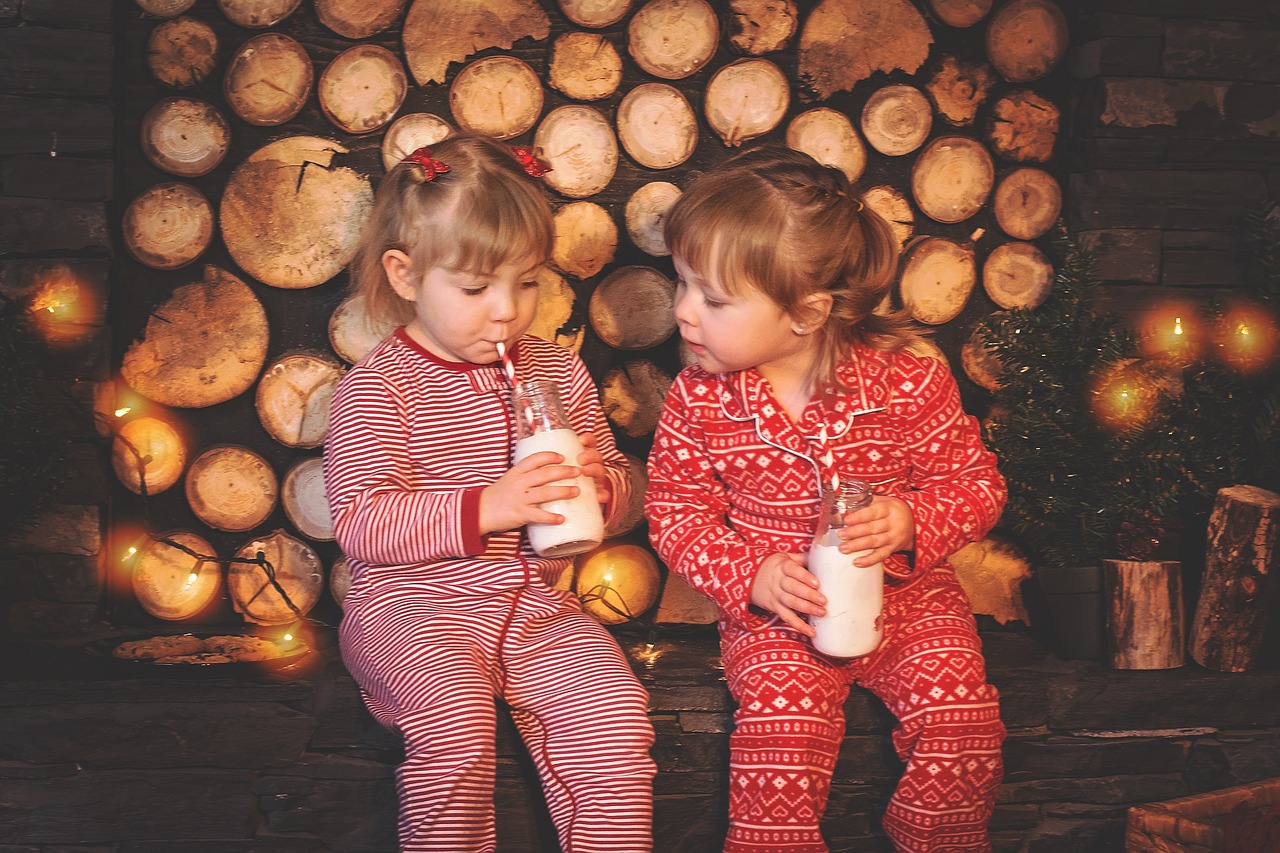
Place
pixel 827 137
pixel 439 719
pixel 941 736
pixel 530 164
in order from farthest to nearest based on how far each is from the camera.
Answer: pixel 827 137, pixel 530 164, pixel 941 736, pixel 439 719

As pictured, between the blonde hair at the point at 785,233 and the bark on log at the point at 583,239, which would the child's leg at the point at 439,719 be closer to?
the blonde hair at the point at 785,233

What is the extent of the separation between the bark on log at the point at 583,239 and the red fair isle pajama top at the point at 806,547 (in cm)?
42

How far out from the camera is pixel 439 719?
1.66m

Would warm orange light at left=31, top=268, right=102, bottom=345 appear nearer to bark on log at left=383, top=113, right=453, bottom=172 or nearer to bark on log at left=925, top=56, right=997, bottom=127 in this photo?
bark on log at left=383, top=113, right=453, bottom=172

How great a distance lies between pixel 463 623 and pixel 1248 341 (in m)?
1.60

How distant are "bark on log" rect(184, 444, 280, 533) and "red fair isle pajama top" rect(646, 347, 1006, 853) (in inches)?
33.2

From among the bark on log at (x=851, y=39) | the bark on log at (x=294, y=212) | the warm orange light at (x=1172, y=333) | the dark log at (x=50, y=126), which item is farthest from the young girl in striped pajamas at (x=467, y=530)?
the warm orange light at (x=1172, y=333)

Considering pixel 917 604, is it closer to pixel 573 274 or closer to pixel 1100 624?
pixel 1100 624

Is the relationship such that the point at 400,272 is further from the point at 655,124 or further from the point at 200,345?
the point at 655,124

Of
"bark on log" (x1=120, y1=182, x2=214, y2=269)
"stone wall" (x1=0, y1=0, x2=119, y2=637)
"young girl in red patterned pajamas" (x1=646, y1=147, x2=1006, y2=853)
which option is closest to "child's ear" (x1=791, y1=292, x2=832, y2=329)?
"young girl in red patterned pajamas" (x1=646, y1=147, x2=1006, y2=853)

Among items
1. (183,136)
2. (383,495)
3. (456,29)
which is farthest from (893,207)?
(183,136)

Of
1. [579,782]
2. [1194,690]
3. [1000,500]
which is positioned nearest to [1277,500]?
[1194,690]

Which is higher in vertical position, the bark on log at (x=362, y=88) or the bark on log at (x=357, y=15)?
the bark on log at (x=357, y=15)

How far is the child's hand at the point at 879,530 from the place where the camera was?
1.67 meters
